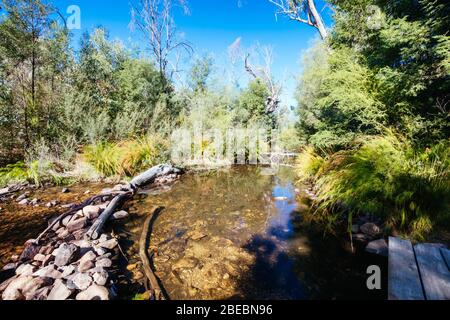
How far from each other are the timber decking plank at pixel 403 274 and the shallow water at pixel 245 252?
1.71 feet

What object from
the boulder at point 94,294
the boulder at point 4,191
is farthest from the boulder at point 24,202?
the boulder at point 94,294

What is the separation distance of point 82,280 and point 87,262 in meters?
0.35

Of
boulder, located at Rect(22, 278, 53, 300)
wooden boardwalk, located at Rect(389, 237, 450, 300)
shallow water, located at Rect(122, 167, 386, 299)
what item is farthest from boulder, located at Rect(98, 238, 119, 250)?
wooden boardwalk, located at Rect(389, 237, 450, 300)

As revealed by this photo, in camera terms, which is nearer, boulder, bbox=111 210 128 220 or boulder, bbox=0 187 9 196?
boulder, bbox=111 210 128 220

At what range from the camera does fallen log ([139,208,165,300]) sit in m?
2.11

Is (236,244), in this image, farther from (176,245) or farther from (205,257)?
(176,245)

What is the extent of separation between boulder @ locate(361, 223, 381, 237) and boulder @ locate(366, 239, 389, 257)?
0.21m

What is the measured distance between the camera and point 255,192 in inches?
214

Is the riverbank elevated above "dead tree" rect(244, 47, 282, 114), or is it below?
below

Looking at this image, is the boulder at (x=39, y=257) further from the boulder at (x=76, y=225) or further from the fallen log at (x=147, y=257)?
the fallen log at (x=147, y=257)

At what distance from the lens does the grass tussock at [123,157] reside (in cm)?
618

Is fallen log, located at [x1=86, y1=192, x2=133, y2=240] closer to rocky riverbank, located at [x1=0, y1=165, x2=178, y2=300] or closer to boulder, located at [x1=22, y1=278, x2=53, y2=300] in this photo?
rocky riverbank, located at [x1=0, y1=165, x2=178, y2=300]

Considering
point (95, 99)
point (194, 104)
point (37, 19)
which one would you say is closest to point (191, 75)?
point (194, 104)

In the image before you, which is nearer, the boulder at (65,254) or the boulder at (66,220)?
the boulder at (65,254)
